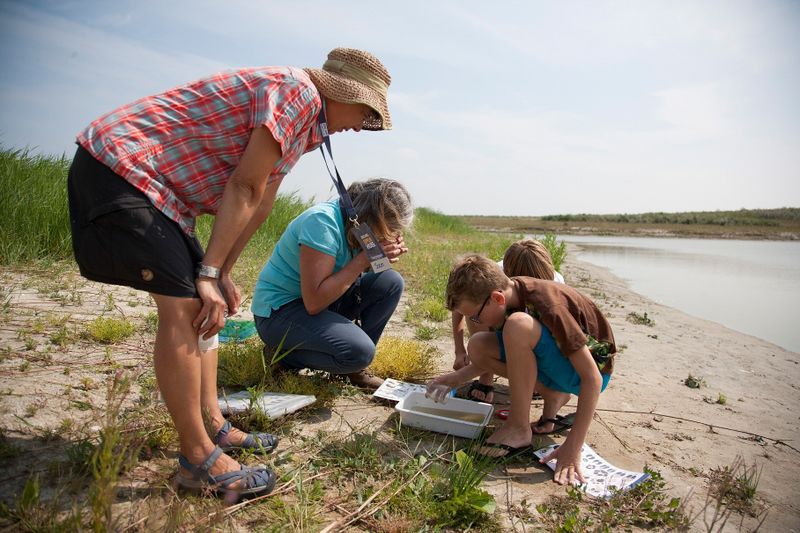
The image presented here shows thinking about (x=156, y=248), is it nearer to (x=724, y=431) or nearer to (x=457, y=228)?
(x=724, y=431)

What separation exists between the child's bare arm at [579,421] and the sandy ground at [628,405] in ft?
0.28

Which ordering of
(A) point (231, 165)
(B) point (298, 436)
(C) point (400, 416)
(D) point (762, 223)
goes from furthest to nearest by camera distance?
(D) point (762, 223) < (C) point (400, 416) < (B) point (298, 436) < (A) point (231, 165)

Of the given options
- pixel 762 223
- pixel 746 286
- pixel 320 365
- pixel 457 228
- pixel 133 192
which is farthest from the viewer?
pixel 762 223

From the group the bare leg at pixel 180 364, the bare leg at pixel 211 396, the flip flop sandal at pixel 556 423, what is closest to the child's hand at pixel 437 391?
the flip flop sandal at pixel 556 423

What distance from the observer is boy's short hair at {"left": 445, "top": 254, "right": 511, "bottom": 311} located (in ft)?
7.76

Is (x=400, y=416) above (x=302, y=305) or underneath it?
underneath

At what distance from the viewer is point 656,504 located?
1998 mm

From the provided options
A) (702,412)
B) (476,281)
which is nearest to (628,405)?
(702,412)

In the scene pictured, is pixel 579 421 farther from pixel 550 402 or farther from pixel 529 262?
pixel 529 262

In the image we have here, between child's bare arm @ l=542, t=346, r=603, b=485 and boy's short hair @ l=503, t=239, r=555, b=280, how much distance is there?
904 mm

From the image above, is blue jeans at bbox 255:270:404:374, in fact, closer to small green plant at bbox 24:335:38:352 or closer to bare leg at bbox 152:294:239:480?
bare leg at bbox 152:294:239:480

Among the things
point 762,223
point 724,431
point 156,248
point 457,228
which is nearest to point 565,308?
point 724,431

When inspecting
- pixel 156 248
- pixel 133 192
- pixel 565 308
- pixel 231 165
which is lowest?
pixel 565 308

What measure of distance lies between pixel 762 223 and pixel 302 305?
45390 millimetres
